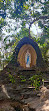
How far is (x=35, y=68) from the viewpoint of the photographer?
11.2 metres

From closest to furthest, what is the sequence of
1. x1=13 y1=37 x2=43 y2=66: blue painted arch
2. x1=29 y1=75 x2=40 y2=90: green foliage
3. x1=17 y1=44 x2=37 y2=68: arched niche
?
x1=29 y1=75 x2=40 y2=90: green foliage → x1=13 y1=37 x2=43 y2=66: blue painted arch → x1=17 y1=44 x2=37 y2=68: arched niche

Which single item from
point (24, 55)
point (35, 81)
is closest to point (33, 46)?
point (24, 55)

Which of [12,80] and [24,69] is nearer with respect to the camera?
[12,80]

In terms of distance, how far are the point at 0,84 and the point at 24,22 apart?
8614 millimetres

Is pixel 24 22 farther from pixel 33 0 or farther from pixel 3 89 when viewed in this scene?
pixel 3 89

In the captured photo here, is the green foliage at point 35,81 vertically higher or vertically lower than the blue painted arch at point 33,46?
lower

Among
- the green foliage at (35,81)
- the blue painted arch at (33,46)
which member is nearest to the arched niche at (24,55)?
the blue painted arch at (33,46)

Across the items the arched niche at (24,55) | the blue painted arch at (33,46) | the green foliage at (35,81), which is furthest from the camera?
the arched niche at (24,55)

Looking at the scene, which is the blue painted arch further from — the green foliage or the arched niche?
the green foliage

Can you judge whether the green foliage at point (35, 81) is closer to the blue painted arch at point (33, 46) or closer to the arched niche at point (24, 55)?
the blue painted arch at point (33, 46)

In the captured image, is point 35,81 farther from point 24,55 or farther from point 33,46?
point 33,46

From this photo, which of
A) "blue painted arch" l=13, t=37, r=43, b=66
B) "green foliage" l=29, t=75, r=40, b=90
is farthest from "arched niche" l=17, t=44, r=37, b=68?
"green foliage" l=29, t=75, r=40, b=90

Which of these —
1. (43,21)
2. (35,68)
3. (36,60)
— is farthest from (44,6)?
(35,68)

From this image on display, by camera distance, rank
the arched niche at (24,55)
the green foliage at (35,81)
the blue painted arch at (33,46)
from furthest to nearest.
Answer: the arched niche at (24,55) < the blue painted arch at (33,46) < the green foliage at (35,81)
